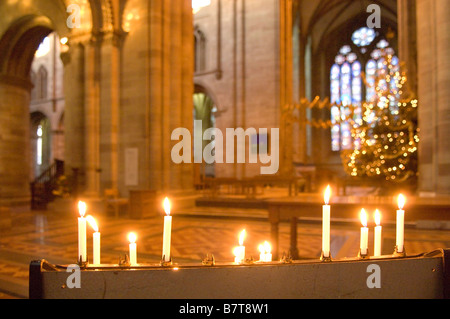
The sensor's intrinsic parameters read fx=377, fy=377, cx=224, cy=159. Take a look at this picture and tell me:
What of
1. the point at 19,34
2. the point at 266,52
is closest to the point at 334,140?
the point at 266,52

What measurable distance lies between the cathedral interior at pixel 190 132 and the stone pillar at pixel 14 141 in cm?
5

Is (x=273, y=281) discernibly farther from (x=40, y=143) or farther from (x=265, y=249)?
(x=40, y=143)

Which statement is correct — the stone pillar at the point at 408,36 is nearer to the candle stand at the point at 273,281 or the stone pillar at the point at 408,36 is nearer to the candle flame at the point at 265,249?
the candle flame at the point at 265,249

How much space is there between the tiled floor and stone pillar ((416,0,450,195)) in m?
1.21

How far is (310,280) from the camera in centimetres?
150

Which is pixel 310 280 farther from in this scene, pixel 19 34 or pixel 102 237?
pixel 19 34

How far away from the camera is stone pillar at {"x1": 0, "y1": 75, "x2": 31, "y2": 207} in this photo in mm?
13914

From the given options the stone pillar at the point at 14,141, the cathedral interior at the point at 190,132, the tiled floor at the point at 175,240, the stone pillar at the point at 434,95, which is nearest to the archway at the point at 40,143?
the stone pillar at the point at 14,141

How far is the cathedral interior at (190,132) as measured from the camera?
654 centimetres

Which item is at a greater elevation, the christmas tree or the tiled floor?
the christmas tree

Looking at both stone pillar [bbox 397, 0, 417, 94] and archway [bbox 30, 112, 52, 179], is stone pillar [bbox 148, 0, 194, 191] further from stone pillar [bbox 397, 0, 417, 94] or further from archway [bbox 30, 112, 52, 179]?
archway [bbox 30, 112, 52, 179]

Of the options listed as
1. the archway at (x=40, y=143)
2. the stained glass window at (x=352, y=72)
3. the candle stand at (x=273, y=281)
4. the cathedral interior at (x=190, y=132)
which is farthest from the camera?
the archway at (x=40, y=143)

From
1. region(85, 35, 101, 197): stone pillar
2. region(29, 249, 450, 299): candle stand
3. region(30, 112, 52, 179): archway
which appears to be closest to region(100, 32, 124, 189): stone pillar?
region(85, 35, 101, 197): stone pillar
